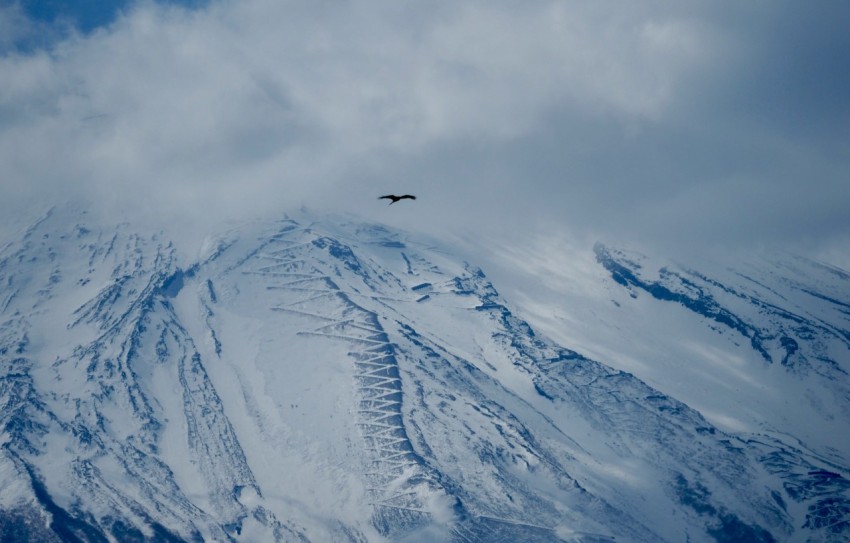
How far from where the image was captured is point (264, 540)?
647 feet

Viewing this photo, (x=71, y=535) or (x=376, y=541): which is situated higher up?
(x=376, y=541)

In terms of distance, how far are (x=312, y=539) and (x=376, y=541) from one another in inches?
621

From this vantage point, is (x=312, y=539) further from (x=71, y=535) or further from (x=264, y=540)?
(x=71, y=535)

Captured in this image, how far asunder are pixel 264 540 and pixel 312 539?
11.6m

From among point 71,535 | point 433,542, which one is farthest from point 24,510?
point 433,542

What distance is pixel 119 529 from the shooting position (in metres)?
195

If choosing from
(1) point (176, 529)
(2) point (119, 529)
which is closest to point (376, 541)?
(1) point (176, 529)

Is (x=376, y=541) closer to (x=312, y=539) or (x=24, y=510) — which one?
(x=312, y=539)

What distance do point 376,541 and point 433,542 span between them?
46.0ft

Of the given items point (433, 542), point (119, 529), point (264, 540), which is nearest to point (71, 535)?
point (119, 529)

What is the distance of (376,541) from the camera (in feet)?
652

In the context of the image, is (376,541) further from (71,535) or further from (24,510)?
(24,510)

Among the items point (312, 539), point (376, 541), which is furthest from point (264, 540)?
point (376, 541)

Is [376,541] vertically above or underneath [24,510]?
above
